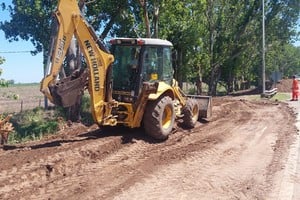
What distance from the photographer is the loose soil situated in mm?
6988

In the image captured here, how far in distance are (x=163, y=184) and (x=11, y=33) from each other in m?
17.7

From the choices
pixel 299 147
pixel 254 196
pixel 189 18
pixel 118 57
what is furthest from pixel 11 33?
pixel 254 196

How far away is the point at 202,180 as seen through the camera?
7734 mm

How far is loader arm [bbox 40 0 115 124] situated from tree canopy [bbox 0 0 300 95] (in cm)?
681

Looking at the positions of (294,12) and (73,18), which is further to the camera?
(294,12)

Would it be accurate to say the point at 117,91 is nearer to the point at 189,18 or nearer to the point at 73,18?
the point at 73,18

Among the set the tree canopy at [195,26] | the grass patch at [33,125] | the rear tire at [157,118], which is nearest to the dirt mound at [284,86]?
the tree canopy at [195,26]

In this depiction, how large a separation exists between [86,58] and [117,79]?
1547 mm

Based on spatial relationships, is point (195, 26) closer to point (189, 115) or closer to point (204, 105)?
point (204, 105)

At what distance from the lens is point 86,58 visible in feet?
33.2

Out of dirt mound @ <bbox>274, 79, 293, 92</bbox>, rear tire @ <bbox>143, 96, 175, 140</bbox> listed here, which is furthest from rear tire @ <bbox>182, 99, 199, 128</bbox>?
dirt mound @ <bbox>274, 79, 293, 92</bbox>

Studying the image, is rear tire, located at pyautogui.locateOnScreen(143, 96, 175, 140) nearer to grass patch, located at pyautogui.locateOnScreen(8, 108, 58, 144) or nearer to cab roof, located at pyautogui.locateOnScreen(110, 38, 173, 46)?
cab roof, located at pyautogui.locateOnScreen(110, 38, 173, 46)

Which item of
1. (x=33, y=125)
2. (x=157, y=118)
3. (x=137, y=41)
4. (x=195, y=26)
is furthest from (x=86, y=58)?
(x=195, y=26)

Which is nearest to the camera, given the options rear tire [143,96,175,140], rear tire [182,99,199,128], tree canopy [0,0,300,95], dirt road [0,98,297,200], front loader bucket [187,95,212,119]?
dirt road [0,98,297,200]
